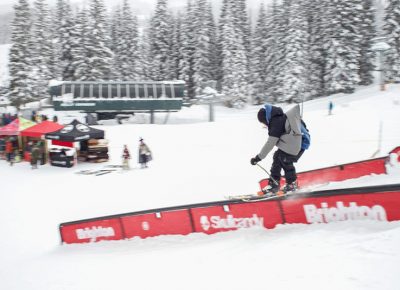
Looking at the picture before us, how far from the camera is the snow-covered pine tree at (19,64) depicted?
4512 cm

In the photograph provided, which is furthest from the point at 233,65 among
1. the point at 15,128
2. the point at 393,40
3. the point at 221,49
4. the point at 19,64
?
the point at 15,128

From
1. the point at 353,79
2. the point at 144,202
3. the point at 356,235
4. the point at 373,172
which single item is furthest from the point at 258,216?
the point at 353,79

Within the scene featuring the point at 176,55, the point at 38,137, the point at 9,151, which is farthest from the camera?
the point at 176,55

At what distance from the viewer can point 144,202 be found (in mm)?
13484

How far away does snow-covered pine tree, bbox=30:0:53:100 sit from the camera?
47.8 m

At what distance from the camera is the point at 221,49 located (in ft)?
182

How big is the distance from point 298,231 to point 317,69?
48353mm

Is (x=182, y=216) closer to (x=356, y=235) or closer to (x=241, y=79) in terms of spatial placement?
(x=356, y=235)

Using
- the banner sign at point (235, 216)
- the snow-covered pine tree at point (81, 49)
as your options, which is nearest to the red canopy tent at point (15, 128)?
the banner sign at point (235, 216)

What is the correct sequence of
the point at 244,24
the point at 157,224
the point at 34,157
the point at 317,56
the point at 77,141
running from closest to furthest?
the point at 157,224, the point at 77,141, the point at 34,157, the point at 317,56, the point at 244,24

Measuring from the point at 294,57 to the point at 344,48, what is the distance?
6.40 metres

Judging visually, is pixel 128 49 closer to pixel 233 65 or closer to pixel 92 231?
pixel 233 65

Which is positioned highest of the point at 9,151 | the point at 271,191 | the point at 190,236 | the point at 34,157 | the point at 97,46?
the point at 97,46

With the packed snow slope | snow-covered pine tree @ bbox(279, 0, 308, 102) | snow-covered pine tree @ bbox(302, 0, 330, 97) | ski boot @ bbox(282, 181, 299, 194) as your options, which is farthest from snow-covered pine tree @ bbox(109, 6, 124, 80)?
ski boot @ bbox(282, 181, 299, 194)
